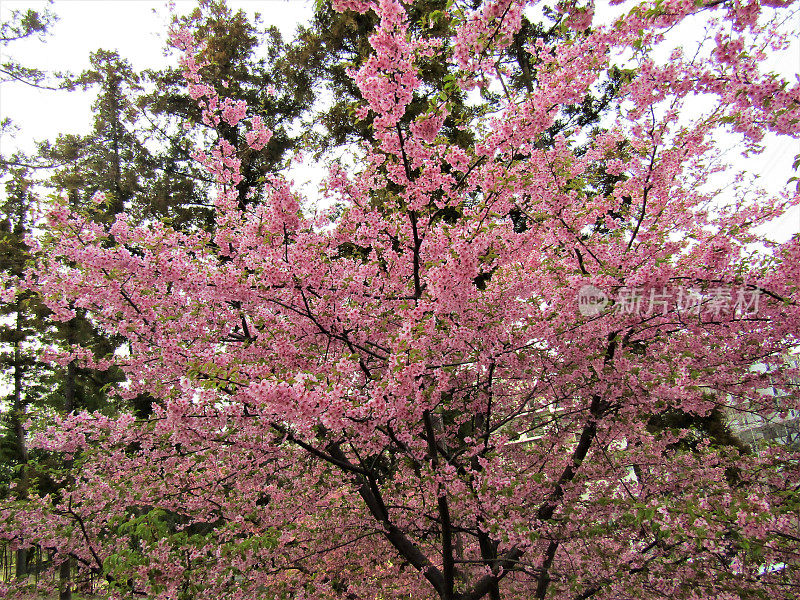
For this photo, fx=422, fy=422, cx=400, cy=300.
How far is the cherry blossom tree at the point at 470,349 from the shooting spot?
347 centimetres

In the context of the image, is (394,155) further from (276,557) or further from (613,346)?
(276,557)

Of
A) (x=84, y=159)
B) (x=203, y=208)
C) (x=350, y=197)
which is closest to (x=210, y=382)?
(x=350, y=197)

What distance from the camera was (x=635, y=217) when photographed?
5156 mm

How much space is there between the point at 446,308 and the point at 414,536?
4.23 meters

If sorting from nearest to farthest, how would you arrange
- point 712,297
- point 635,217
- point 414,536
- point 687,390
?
point 712,297 < point 687,390 < point 635,217 < point 414,536

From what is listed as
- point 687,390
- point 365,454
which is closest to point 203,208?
point 365,454

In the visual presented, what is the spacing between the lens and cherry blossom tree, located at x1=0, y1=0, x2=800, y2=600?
3.47 metres

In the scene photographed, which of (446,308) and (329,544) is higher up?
(446,308)

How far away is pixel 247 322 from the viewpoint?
5324 mm

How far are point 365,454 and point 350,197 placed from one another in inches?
128

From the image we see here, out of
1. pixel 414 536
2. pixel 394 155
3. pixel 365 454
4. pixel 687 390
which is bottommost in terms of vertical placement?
pixel 414 536

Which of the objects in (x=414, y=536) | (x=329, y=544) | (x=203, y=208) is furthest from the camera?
(x=203, y=208)

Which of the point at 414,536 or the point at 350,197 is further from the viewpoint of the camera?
the point at 414,536

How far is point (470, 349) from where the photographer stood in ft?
16.5
